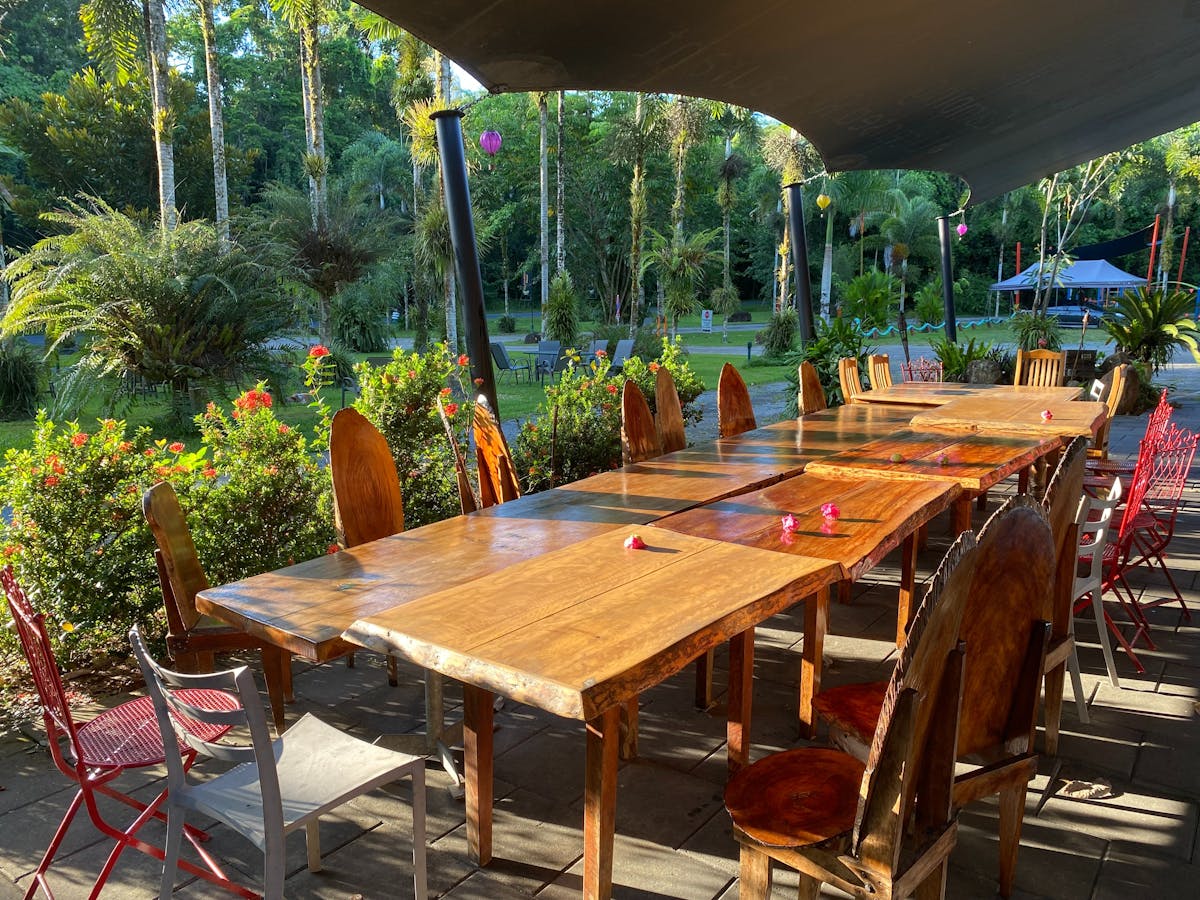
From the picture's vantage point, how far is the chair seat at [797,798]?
160 centimetres

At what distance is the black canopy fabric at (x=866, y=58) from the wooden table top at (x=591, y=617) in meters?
1.83

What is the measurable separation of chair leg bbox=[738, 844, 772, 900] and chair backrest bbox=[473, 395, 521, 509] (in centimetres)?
166

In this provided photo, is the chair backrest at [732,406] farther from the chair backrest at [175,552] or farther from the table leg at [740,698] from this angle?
the chair backrest at [175,552]

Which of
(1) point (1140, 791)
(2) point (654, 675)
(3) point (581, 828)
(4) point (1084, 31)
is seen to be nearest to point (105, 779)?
(3) point (581, 828)

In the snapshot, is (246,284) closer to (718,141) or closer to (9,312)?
(9,312)

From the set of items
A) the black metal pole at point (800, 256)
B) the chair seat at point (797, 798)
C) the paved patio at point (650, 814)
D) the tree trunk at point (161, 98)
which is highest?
the tree trunk at point (161, 98)

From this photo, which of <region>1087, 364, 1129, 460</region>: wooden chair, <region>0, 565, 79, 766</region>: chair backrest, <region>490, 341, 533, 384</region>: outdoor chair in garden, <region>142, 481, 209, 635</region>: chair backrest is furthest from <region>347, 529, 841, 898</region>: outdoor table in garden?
<region>490, 341, 533, 384</region>: outdoor chair in garden

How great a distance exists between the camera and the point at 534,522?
2701 millimetres

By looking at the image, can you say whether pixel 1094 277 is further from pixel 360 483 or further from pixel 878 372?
pixel 360 483

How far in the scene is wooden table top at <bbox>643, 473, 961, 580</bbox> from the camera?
7.66ft

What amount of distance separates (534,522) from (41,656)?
1342 millimetres

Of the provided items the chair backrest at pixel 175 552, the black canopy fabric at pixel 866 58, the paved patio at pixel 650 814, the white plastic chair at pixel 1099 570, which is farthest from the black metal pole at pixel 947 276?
the chair backrest at pixel 175 552

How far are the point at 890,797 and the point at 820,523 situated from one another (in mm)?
1192

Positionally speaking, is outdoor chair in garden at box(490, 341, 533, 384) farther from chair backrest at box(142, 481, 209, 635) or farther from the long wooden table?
chair backrest at box(142, 481, 209, 635)
